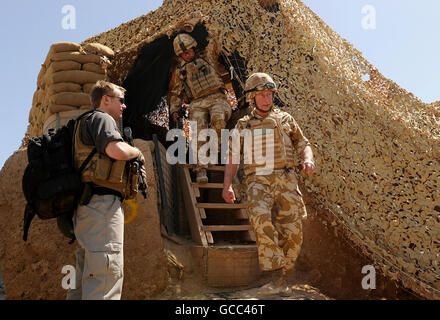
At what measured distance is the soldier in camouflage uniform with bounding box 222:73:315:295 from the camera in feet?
8.96

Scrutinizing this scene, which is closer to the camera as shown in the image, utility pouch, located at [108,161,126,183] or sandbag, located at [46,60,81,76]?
utility pouch, located at [108,161,126,183]

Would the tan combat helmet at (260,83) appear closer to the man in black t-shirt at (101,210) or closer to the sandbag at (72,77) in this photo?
the man in black t-shirt at (101,210)

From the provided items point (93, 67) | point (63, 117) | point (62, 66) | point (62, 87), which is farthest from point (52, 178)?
point (93, 67)

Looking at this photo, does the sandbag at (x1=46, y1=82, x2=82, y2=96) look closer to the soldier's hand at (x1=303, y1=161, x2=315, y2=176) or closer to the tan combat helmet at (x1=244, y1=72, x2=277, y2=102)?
the tan combat helmet at (x1=244, y1=72, x2=277, y2=102)

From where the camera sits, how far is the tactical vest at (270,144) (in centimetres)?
290

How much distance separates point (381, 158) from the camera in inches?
155

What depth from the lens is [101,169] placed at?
1.99 metres

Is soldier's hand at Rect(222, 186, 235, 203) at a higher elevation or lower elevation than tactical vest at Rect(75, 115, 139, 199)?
lower

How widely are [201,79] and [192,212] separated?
1.86m

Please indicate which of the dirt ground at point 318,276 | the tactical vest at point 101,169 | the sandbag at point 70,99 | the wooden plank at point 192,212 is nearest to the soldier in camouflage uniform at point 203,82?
the wooden plank at point 192,212

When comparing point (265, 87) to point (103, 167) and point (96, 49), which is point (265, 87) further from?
point (96, 49)

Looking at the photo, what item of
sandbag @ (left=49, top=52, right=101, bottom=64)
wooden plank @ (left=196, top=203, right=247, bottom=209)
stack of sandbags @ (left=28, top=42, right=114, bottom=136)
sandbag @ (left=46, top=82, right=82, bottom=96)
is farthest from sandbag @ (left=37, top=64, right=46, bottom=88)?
wooden plank @ (left=196, top=203, right=247, bottom=209)

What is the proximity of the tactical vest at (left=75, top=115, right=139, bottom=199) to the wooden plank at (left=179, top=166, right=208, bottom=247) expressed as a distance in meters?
1.70

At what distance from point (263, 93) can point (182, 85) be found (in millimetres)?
2289
